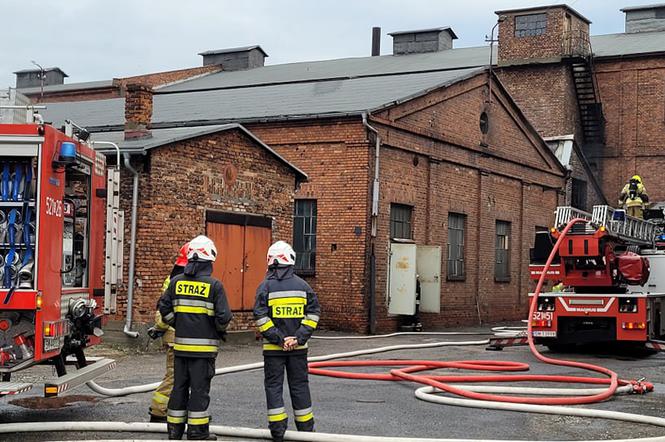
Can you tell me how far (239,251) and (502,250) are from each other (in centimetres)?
1185

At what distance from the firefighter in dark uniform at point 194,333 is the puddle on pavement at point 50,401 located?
2.53 metres

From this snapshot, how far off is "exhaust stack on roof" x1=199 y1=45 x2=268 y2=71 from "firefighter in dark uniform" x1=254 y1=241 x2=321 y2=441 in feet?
118

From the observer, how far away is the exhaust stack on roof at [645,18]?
43.0m

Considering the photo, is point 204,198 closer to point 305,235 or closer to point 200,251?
point 305,235

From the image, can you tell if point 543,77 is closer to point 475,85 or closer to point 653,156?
point 653,156

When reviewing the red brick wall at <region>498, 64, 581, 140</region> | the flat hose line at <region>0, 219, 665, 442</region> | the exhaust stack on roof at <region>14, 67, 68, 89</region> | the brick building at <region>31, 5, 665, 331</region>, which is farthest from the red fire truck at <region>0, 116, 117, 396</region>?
the exhaust stack on roof at <region>14, 67, 68, 89</region>

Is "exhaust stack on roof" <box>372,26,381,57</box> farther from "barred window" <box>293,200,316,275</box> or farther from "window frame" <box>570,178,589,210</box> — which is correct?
"barred window" <box>293,200,316,275</box>

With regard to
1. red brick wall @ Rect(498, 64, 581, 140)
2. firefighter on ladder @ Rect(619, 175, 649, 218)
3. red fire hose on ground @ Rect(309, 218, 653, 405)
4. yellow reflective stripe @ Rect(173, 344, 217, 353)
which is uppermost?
red brick wall @ Rect(498, 64, 581, 140)

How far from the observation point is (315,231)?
71.4ft

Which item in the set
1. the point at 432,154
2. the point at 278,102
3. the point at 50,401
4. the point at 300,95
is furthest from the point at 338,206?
the point at 50,401

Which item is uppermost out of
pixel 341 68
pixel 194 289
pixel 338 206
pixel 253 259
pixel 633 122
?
pixel 341 68

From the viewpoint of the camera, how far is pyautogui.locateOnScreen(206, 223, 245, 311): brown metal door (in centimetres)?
1712

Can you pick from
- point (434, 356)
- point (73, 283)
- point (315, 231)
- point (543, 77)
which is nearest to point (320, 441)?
point (73, 283)

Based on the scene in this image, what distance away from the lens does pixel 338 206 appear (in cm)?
2133
